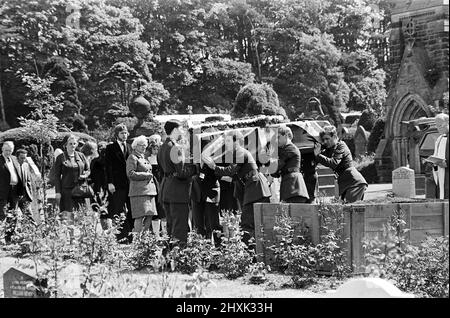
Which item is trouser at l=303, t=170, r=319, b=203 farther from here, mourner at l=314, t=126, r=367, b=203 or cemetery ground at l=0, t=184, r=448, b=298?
cemetery ground at l=0, t=184, r=448, b=298

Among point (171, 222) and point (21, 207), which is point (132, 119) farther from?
point (171, 222)

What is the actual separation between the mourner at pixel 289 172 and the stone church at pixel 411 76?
1915 cm

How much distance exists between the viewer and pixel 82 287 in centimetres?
659

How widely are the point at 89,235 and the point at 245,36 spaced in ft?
141

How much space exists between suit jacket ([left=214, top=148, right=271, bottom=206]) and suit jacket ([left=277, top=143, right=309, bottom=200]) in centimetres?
32

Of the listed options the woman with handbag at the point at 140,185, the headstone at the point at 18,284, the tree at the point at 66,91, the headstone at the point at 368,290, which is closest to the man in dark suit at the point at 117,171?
the woman with handbag at the point at 140,185

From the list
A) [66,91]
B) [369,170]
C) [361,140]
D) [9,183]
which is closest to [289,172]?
[9,183]

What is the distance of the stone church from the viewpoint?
29.8 metres

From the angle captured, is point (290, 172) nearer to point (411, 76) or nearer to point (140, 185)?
point (140, 185)

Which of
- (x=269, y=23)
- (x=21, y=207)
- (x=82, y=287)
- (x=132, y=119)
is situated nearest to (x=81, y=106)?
(x=132, y=119)

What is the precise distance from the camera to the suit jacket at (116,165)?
38.4ft

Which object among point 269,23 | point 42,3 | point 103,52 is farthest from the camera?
point 269,23

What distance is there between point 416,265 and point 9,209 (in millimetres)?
7276

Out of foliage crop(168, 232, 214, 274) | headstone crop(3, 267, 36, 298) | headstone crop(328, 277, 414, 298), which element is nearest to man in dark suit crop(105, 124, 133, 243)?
foliage crop(168, 232, 214, 274)
